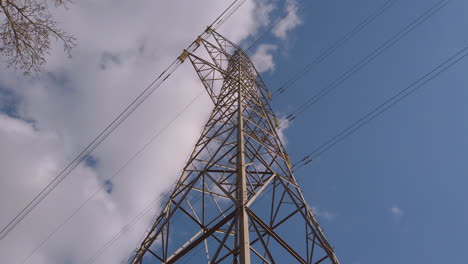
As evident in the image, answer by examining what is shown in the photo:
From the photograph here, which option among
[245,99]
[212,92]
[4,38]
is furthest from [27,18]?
[212,92]

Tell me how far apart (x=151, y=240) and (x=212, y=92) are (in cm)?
687

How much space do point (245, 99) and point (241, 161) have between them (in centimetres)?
448

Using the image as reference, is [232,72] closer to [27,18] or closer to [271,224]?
[271,224]

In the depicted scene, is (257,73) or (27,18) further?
(257,73)

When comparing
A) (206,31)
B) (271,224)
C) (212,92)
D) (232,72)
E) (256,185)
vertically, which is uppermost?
(206,31)

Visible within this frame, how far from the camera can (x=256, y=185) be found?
796 cm

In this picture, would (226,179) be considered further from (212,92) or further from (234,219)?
(212,92)

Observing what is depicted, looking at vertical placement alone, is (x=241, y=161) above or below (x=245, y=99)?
below

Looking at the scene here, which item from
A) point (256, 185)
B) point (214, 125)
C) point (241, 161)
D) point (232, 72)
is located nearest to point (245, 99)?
point (214, 125)

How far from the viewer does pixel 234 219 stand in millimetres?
5195

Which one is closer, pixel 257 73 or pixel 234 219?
pixel 234 219

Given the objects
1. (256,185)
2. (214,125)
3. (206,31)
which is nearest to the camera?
(256,185)

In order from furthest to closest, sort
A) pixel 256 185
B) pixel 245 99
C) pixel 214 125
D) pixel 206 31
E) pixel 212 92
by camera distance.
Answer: pixel 206 31 → pixel 212 92 → pixel 245 99 → pixel 214 125 → pixel 256 185

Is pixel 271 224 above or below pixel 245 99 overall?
below
